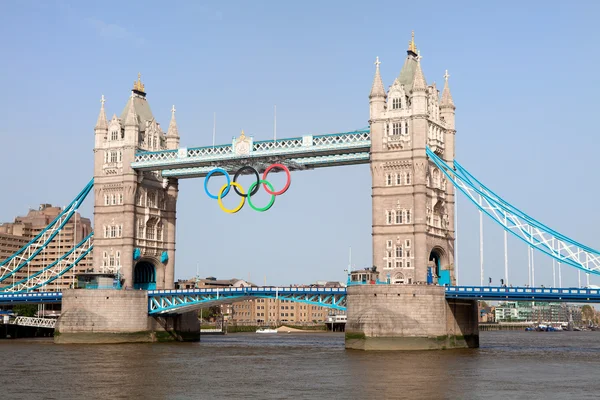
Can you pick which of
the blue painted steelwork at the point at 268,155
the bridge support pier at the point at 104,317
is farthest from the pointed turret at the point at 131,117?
the bridge support pier at the point at 104,317

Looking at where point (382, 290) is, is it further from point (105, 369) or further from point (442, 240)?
point (105, 369)

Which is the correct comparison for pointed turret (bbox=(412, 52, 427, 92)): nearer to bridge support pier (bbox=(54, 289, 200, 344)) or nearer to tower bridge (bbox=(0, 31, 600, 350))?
tower bridge (bbox=(0, 31, 600, 350))

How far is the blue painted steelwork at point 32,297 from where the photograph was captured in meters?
107

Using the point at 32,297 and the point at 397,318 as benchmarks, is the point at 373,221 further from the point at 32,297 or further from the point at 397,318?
the point at 32,297

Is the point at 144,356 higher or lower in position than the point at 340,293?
lower

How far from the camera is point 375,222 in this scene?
286ft

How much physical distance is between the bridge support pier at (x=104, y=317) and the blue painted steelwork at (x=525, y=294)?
35404 mm

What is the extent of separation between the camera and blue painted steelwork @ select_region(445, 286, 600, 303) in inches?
2992

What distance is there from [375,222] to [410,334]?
13058mm

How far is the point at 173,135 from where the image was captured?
110 meters

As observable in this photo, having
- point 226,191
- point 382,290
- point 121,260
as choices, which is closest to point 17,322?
point 121,260

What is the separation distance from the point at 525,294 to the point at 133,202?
152 feet

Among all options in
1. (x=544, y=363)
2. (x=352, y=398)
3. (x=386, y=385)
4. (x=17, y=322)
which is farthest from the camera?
(x=17, y=322)

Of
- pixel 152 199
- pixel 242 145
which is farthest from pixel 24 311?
pixel 242 145
